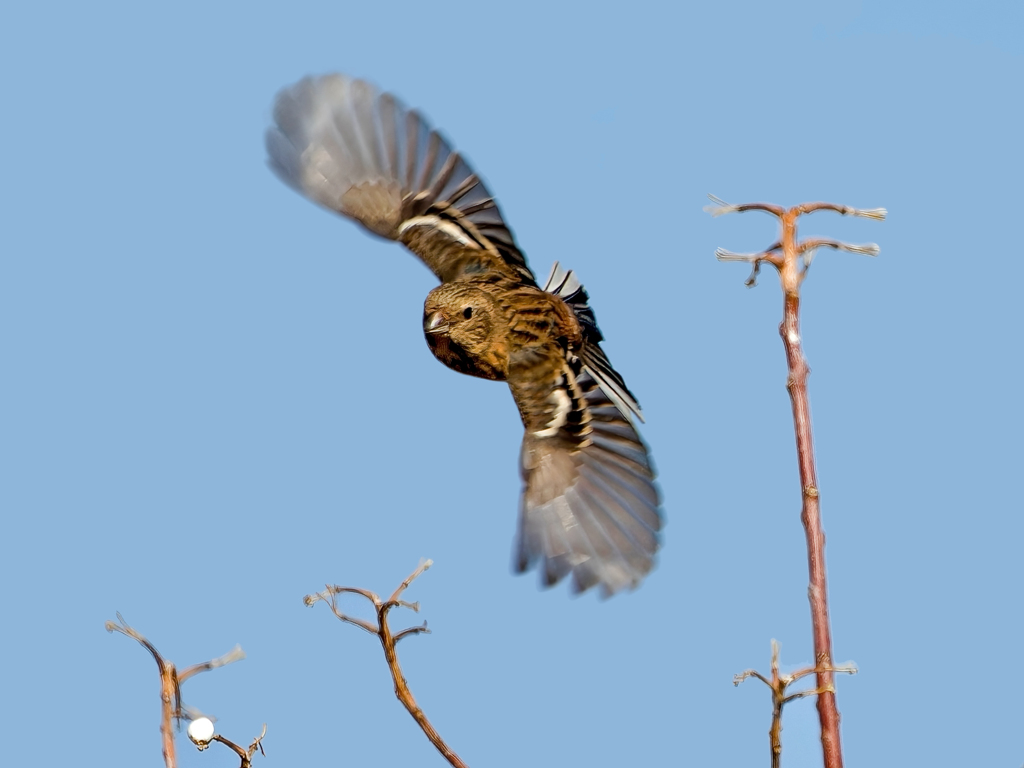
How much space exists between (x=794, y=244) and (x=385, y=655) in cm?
81

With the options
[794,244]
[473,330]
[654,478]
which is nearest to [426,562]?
[794,244]

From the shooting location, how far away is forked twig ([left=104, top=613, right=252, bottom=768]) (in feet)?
4.89

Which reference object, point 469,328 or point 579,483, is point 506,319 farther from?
point 579,483

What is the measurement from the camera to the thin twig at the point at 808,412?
1.54 m

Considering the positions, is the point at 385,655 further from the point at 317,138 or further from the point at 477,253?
the point at 317,138

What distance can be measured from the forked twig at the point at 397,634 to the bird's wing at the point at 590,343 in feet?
6.16

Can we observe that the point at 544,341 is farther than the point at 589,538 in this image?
Yes

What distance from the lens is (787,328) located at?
5.68 feet

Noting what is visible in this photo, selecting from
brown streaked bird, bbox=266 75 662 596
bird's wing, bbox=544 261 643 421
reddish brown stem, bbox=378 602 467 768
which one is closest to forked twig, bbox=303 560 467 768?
reddish brown stem, bbox=378 602 467 768

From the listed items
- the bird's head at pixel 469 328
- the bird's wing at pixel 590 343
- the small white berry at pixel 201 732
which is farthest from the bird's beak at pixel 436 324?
the small white berry at pixel 201 732

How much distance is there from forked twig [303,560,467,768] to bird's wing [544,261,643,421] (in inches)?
73.9

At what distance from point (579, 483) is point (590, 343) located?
1.96 ft

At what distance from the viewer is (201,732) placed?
A: 1.59 m

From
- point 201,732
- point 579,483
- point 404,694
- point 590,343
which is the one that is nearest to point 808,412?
point 404,694
